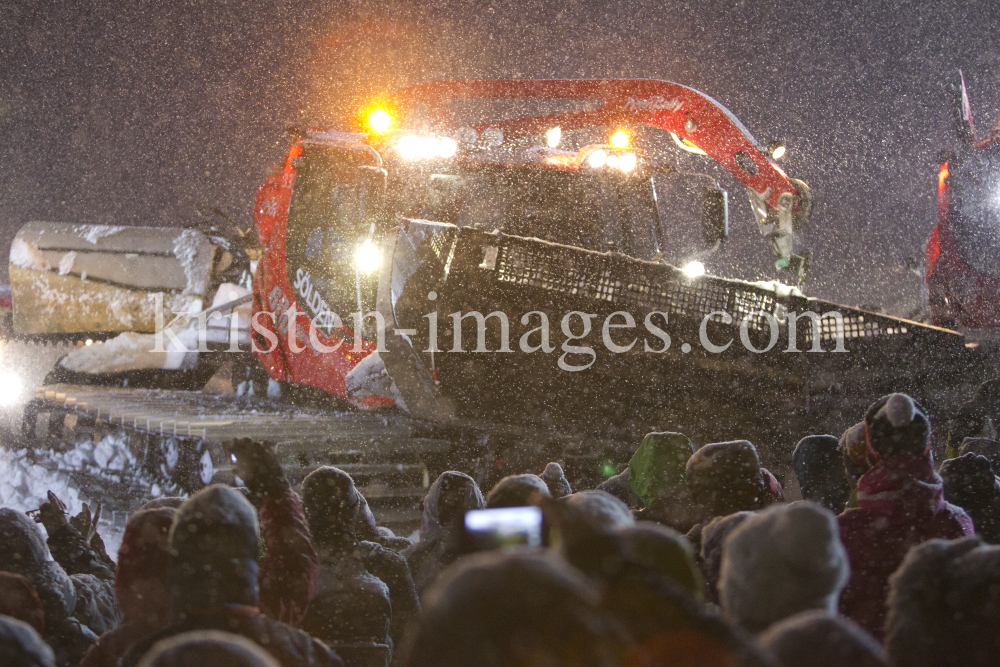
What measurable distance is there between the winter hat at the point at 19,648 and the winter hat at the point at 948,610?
1.45m

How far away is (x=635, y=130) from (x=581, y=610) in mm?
6093

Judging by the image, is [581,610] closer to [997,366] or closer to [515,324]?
[515,324]

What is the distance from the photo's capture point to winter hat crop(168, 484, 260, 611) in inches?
52.4

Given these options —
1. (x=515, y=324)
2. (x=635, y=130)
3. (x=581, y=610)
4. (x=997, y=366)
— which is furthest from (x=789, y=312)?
(x=581, y=610)

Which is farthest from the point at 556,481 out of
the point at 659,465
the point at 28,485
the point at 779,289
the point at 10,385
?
the point at 10,385

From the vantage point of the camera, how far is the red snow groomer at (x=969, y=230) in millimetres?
6078

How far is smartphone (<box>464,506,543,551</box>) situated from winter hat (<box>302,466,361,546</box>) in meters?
1.41

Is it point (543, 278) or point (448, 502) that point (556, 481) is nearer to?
point (448, 502)

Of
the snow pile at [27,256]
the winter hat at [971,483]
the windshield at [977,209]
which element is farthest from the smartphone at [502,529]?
the snow pile at [27,256]

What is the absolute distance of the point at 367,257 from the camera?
511cm

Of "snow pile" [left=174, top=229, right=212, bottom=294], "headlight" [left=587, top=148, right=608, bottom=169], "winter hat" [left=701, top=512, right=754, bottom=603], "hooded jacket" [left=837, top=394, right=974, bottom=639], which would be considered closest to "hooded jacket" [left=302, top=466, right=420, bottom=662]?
"winter hat" [left=701, top=512, right=754, bottom=603]

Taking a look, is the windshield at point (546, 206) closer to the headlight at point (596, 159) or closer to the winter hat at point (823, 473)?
the headlight at point (596, 159)

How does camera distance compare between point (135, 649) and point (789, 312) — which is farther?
point (789, 312)

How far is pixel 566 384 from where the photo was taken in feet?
13.7
